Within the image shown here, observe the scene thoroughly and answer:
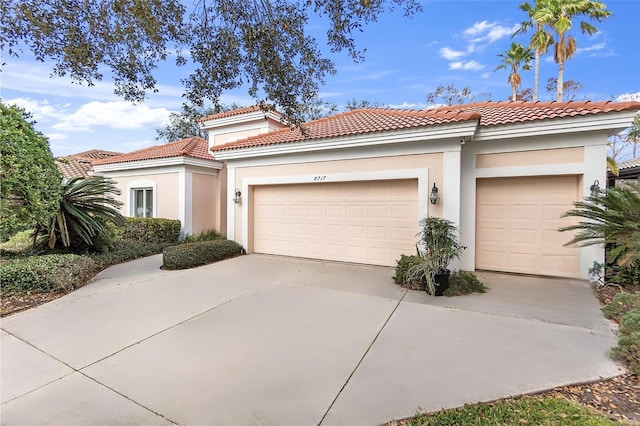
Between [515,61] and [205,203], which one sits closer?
[205,203]

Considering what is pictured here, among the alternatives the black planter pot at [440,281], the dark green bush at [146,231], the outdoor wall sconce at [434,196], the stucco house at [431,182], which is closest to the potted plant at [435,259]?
the black planter pot at [440,281]

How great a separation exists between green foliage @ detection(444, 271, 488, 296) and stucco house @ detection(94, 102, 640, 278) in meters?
1.47

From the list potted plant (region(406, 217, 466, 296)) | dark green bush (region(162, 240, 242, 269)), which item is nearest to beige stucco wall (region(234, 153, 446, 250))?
dark green bush (region(162, 240, 242, 269))

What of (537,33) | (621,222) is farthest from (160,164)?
(537,33)

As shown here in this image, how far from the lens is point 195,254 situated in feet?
27.3

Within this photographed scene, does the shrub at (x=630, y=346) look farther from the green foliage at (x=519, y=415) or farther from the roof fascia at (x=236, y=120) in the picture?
the roof fascia at (x=236, y=120)

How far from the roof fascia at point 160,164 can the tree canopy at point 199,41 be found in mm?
7779

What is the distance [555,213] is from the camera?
698 cm

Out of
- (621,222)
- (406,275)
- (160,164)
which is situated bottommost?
(406,275)

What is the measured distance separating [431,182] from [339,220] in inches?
112

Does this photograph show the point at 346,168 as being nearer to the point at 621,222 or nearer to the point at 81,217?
the point at 621,222

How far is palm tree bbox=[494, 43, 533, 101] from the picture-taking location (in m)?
18.6

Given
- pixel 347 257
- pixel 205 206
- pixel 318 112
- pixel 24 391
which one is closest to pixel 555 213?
pixel 347 257

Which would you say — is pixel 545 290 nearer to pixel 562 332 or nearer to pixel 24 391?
pixel 562 332
